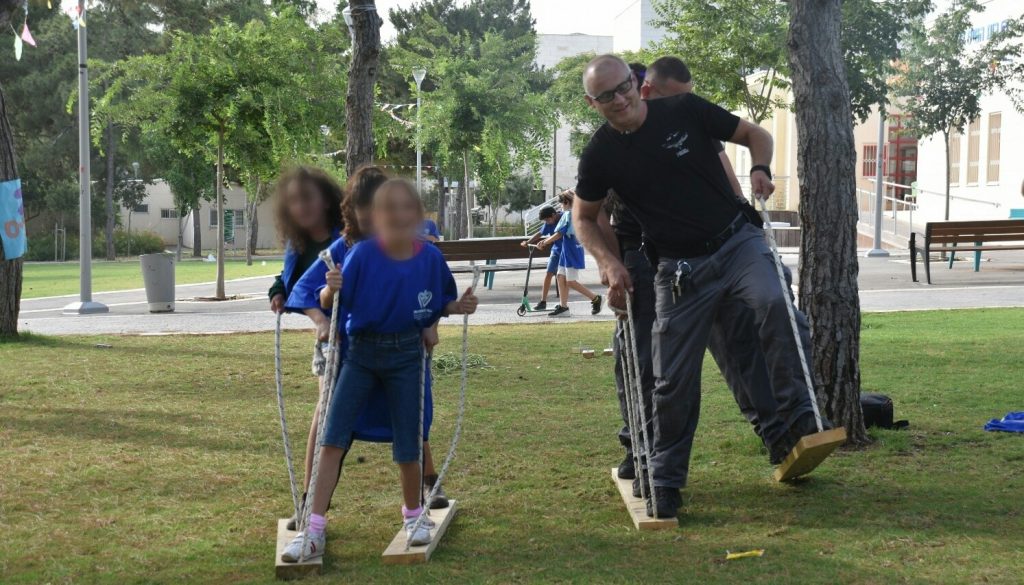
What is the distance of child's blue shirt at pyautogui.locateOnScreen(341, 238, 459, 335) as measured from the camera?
4578mm

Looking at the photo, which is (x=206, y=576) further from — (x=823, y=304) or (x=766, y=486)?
(x=823, y=304)

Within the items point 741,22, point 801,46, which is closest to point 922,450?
point 801,46

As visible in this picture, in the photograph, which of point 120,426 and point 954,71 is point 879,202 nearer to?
point 954,71

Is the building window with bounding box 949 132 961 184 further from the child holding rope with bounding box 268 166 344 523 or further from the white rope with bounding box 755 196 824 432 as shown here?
the child holding rope with bounding box 268 166 344 523

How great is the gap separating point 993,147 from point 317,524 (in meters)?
39.0

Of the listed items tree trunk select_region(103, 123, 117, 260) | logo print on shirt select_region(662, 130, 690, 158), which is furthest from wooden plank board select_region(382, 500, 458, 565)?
tree trunk select_region(103, 123, 117, 260)

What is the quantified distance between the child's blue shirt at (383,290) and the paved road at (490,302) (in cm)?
1020

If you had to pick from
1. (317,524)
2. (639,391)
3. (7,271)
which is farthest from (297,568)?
(7,271)

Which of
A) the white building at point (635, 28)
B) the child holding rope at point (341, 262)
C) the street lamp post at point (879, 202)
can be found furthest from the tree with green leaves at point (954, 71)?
the white building at point (635, 28)

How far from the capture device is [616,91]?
4863 millimetres

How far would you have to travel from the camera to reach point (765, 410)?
546cm

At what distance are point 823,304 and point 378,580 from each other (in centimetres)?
296

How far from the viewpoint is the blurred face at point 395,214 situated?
452 cm

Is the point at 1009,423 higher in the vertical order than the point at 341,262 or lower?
lower
